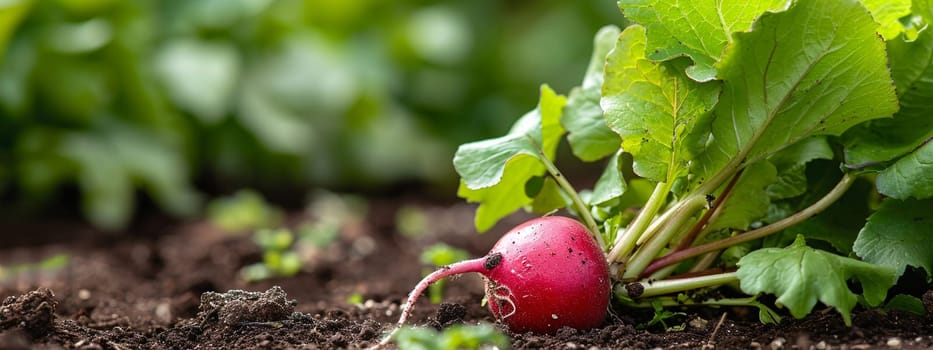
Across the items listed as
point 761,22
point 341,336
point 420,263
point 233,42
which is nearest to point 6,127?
point 233,42

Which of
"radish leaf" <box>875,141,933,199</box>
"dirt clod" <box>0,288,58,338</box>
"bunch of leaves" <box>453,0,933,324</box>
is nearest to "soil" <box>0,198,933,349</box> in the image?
"dirt clod" <box>0,288,58,338</box>

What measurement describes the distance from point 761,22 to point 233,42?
14.9 feet

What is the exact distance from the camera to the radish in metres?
2.23

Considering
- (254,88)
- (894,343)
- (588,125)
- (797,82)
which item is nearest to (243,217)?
(254,88)

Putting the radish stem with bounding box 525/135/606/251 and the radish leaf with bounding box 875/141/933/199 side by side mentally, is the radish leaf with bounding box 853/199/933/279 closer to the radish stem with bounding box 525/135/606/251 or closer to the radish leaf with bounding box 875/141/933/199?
the radish leaf with bounding box 875/141/933/199

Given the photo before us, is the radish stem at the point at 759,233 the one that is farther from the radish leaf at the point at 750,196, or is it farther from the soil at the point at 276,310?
the soil at the point at 276,310

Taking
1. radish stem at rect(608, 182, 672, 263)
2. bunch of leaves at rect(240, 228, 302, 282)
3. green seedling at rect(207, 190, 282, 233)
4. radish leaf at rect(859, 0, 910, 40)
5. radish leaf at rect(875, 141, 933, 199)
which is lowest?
radish leaf at rect(875, 141, 933, 199)

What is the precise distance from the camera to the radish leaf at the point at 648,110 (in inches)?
86.8

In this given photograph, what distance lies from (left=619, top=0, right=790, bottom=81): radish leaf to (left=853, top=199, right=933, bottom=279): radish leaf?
538 mm

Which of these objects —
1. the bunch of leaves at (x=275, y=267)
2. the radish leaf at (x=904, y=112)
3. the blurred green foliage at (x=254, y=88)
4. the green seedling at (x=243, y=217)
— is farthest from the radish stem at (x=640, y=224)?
the blurred green foliage at (x=254, y=88)

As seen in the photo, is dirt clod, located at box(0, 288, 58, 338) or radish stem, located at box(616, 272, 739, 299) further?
radish stem, located at box(616, 272, 739, 299)

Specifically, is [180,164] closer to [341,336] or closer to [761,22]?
[341,336]

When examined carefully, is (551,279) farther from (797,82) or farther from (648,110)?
(797,82)

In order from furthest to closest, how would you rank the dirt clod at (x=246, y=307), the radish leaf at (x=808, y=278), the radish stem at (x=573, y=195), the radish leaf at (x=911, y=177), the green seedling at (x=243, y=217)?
1. the green seedling at (x=243, y=217)
2. the radish stem at (x=573, y=195)
3. the dirt clod at (x=246, y=307)
4. the radish leaf at (x=911, y=177)
5. the radish leaf at (x=808, y=278)
